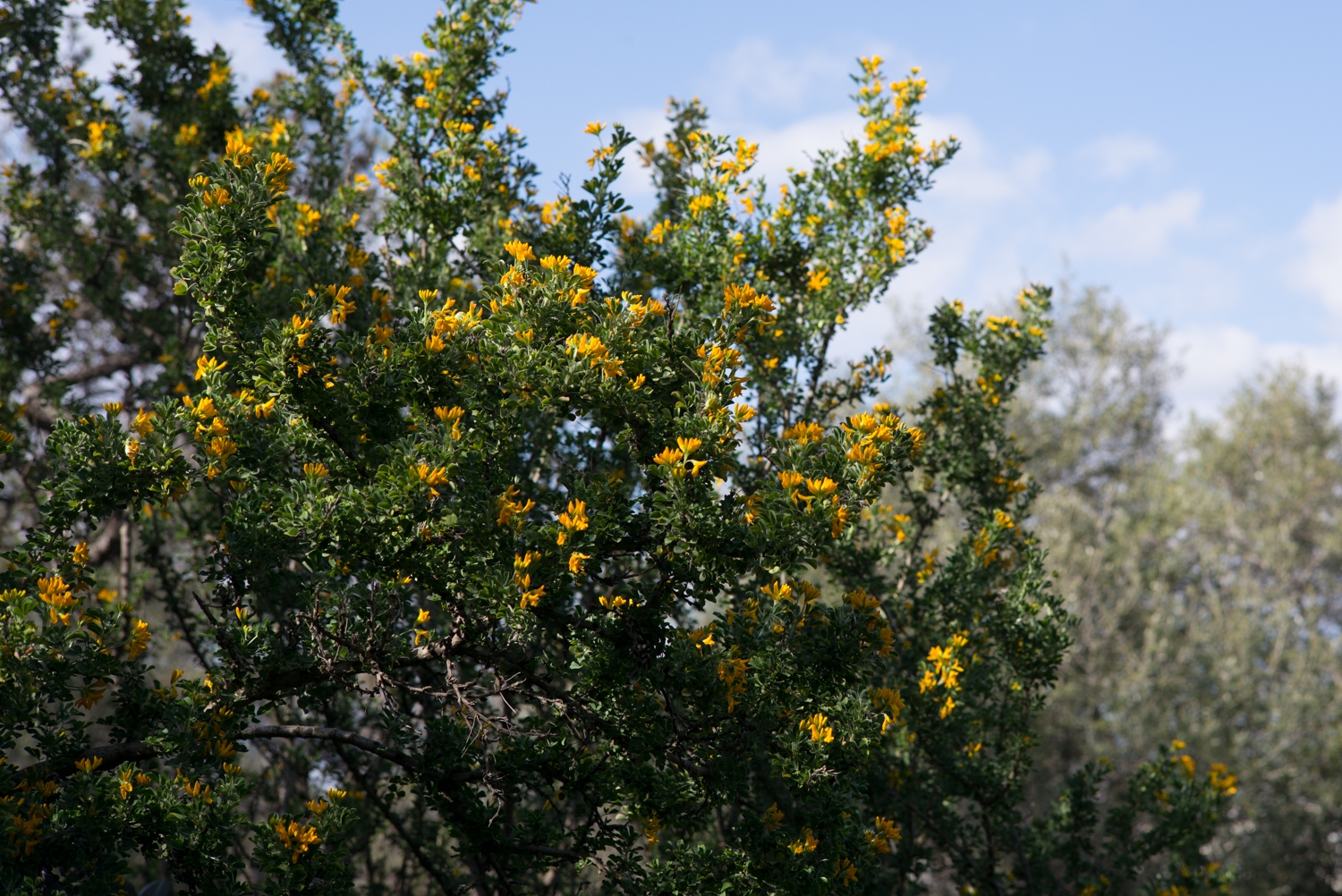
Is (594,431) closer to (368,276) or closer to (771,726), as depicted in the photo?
(368,276)

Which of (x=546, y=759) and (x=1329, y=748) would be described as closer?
(x=546, y=759)

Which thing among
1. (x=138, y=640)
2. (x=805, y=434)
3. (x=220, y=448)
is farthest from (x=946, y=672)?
(x=138, y=640)

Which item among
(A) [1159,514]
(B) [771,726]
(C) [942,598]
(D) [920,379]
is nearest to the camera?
(B) [771,726]

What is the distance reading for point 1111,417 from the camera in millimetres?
24391

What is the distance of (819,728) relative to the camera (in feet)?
14.6

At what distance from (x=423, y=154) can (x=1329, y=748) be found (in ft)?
60.4

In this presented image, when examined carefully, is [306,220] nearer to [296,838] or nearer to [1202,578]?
[296,838]

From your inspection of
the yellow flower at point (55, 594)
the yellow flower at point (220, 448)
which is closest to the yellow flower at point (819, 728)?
the yellow flower at point (220, 448)

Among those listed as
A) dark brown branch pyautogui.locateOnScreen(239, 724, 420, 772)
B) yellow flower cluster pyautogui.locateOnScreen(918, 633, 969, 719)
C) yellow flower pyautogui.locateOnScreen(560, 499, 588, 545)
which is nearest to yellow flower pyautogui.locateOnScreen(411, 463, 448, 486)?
yellow flower pyautogui.locateOnScreen(560, 499, 588, 545)

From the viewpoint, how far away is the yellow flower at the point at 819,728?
14.5 ft

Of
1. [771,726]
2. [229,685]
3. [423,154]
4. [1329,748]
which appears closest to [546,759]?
[771,726]

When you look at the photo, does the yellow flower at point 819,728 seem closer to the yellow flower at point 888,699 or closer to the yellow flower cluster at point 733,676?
the yellow flower cluster at point 733,676

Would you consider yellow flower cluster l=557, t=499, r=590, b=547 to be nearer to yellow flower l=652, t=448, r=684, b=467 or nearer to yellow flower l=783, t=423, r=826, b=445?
yellow flower l=652, t=448, r=684, b=467

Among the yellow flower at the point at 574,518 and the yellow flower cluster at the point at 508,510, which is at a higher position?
the yellow flower cluster at the point at 508,510
